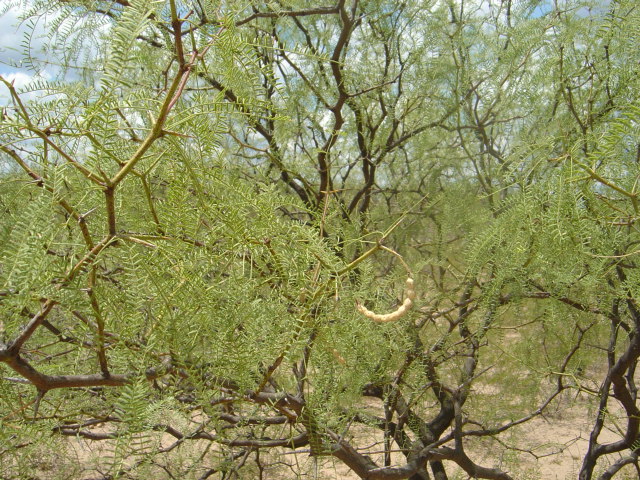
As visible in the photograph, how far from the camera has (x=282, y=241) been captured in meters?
0.51

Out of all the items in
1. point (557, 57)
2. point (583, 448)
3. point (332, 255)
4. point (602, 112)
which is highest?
point (557, 57)

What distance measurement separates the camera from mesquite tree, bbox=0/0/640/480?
1.39 feet

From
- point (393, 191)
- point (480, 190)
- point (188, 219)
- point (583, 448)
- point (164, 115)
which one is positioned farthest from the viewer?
point (583, 448)

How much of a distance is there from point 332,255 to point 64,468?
1.03 metres

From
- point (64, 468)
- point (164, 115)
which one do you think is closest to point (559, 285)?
point (164, 115)

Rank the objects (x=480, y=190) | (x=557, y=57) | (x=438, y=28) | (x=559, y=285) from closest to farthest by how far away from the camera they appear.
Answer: (x=559, y=285), (x=557, y=57), (x=438, y=28), (x=480, y=190)

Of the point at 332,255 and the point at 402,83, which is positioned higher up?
the point at 402,83

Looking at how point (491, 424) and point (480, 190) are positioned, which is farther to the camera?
point (480, 190)

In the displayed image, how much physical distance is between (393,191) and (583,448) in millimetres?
1467

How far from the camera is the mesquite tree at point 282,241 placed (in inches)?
16.7

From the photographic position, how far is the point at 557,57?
1.14m

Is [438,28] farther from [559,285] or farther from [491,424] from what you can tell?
[491,424]

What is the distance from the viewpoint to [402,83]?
1510 millimetres

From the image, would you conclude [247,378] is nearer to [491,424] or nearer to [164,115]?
[164,115]
